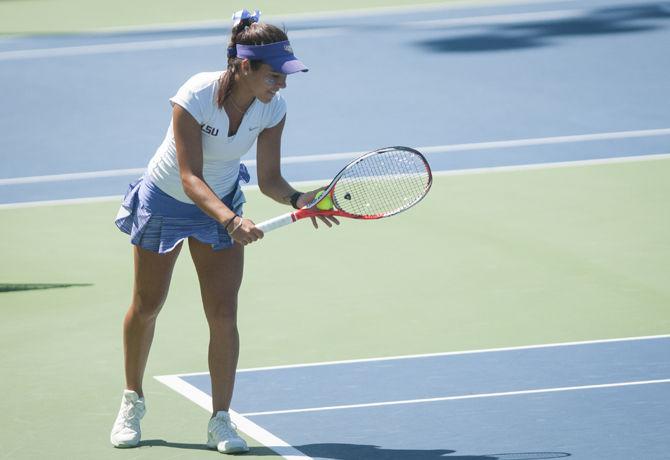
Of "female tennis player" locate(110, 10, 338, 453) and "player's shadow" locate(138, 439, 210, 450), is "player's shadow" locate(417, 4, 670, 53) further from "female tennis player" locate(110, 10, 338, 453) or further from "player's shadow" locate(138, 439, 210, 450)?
"player's shadow" locate(138, 439, 210, 450)

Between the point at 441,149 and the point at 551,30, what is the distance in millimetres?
4584

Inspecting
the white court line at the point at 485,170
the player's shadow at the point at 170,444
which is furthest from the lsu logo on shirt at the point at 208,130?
the white court line at the point at 485,170

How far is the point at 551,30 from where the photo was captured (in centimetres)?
1582

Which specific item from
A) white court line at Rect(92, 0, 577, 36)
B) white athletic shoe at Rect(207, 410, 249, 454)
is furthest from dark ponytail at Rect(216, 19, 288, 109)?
white court line at Rect(92, 0, 577, 36)

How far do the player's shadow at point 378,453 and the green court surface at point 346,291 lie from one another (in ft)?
0.73

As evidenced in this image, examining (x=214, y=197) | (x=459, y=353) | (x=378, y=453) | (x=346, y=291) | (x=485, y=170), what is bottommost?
(x=378, y=453)

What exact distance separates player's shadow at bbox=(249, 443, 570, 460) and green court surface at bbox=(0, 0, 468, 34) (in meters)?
11.3

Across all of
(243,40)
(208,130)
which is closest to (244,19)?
(243,40)

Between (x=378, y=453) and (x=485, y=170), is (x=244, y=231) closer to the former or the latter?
(x=378, y=453)

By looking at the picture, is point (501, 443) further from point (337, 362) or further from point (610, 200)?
point (610, 200)

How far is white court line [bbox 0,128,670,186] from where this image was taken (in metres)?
11.3

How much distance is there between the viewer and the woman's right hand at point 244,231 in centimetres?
562

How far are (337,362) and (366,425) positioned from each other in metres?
0.91

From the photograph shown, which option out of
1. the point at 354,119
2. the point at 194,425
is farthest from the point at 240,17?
the point at 354,119
